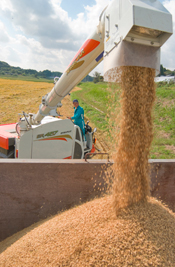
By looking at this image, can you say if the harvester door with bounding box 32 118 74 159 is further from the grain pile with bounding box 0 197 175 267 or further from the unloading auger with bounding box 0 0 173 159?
the grain pile with bounding box 0 197 175 267

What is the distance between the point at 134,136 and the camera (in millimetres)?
2145

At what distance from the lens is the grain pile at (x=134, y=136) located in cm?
207

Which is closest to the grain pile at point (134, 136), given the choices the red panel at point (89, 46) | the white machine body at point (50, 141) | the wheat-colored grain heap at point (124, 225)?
the wheat-colored grain heap at point (124, 225)

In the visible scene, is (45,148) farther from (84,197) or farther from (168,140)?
(168,140)

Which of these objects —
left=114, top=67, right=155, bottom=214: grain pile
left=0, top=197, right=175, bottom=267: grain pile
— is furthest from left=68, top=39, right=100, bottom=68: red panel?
left=0, top=197, right=175, bottom=267: grain pile

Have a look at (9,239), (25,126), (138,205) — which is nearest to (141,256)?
(138,205)

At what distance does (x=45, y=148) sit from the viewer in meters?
3.33

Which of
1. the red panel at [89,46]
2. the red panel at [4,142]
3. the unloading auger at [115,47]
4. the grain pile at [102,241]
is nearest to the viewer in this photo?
the unloading auger at [115,47]

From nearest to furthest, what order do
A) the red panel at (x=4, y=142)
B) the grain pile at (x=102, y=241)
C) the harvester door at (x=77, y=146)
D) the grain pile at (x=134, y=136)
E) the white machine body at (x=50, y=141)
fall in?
1. the grain pile at (x=102, y=241)
2. the grain pile at (x=134, y=136)
3. the white machine body at (x=50, y=141)
4. the harvester door at (x=77, y=146)
5. the red panel at (x=4, y=142)

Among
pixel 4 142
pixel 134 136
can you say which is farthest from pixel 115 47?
A: pixel 4 142

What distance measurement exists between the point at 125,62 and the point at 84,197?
1.79 meters

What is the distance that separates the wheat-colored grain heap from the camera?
6.08 ft

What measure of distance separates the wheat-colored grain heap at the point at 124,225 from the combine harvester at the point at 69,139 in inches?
11.0

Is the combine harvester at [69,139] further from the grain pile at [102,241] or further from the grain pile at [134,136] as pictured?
the grain pile at [102,241]
